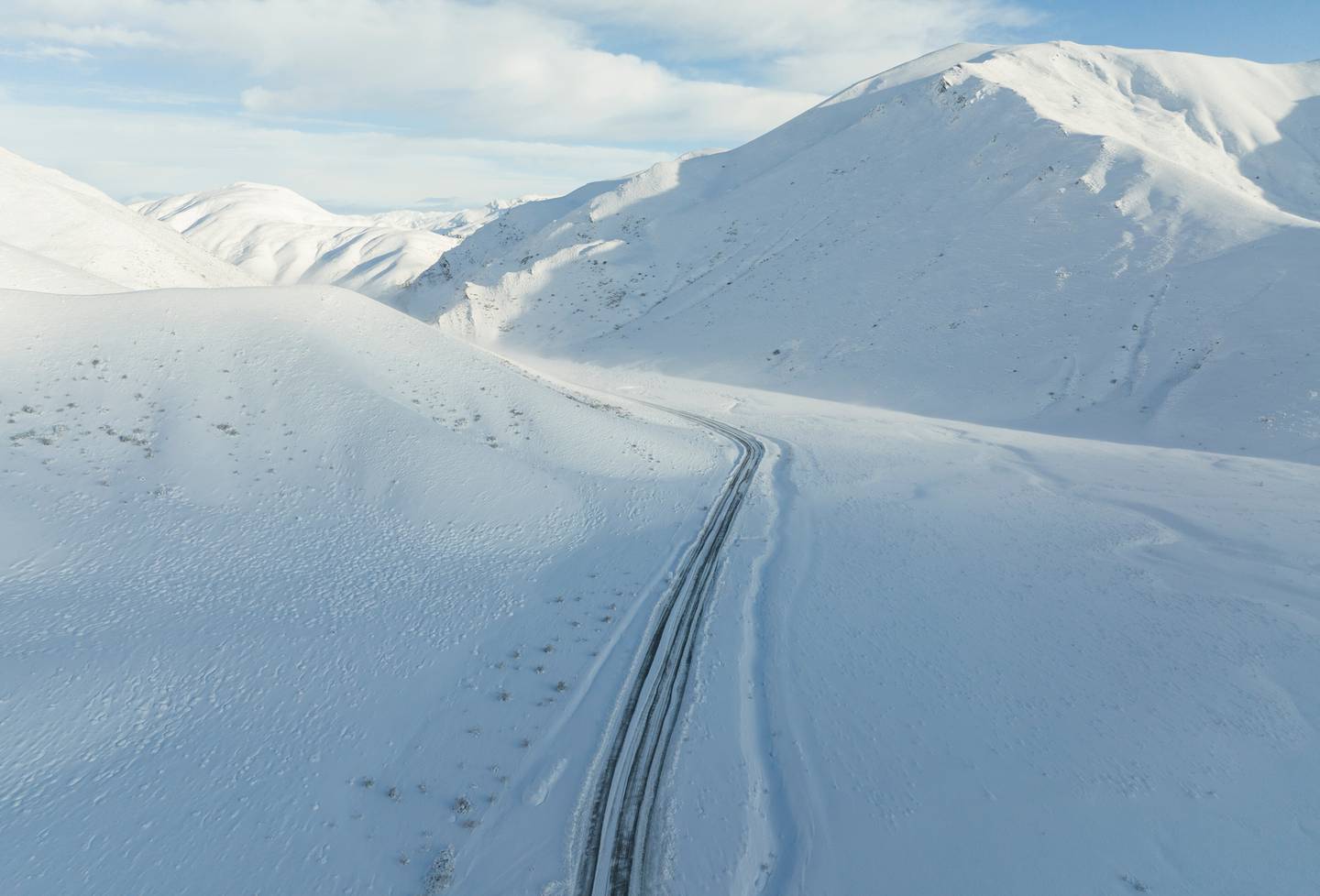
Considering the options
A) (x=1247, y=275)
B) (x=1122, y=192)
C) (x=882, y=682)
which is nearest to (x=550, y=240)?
(x=1122, y=192)

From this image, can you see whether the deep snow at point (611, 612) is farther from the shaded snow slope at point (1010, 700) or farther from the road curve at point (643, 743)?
the road curve at point (643, 743)

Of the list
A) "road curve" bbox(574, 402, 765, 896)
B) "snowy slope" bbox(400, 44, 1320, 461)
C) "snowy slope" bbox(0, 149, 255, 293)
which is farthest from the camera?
"snowy slope" bbox(0, 149, 255, 293)

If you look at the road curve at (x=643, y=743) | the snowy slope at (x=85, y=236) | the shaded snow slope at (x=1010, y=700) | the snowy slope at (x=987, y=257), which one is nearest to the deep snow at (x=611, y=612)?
the shaded snow slope at (x=1010, y=700)

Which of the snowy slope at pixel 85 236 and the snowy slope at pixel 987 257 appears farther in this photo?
the snowy slope at pixel 85 236

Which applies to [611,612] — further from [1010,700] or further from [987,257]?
[987,257]

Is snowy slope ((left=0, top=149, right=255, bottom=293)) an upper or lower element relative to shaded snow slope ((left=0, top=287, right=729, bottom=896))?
upper

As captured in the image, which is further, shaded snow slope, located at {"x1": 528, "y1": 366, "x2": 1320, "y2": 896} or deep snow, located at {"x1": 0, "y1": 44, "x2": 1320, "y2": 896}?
deep snow, located at {"x1": 0, "y1": 44, "x2": 1320, "y2": 896}

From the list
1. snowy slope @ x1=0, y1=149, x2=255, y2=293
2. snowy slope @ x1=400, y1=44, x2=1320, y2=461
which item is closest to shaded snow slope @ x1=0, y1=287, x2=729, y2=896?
snowy slope @ x1=400, y1=44, x2=1320, y2=461

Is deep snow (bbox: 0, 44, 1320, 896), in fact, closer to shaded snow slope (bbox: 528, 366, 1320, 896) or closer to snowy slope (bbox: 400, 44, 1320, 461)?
shaded snow slope (bbox: 528, 366, 1320, 896)
